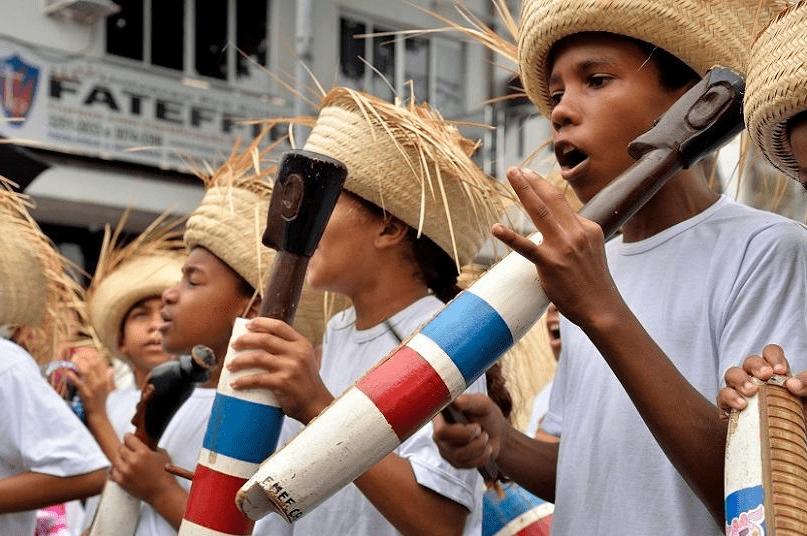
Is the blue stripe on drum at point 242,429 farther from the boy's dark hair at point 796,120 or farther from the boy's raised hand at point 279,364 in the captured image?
the boy's dark hair at point 796,120

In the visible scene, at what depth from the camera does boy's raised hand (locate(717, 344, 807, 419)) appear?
1.77 m

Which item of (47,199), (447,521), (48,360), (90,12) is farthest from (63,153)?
(447,521)

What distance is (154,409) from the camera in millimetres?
3449

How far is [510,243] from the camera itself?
1897 millimetres

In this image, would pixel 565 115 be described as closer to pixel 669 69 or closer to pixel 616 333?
pixel 669 69

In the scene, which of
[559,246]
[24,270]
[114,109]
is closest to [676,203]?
[559,246]

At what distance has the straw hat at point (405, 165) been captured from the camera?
306 centimetres

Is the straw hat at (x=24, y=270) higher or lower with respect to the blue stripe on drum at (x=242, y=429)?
higher

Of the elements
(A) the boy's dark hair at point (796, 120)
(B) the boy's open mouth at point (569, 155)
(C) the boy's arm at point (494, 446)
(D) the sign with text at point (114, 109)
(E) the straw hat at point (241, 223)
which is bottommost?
(C) the boy's arm at point (494, 446)

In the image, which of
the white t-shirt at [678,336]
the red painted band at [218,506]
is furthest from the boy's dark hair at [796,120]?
the red painted band at [218,506]

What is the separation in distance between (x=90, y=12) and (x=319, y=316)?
1226cm

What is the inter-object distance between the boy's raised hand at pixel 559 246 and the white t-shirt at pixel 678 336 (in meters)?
0.40

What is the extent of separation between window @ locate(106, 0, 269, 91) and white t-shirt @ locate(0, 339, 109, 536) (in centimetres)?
1281

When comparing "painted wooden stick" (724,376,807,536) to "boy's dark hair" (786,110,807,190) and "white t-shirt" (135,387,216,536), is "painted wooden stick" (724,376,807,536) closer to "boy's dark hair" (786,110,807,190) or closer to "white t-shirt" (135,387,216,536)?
"boy's dark hair" (786,110,807,190)
